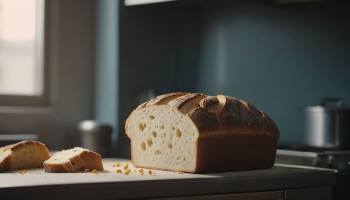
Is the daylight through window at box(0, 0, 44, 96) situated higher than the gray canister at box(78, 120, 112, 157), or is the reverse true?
the daylight through window at box(0, 0, 44, 96)

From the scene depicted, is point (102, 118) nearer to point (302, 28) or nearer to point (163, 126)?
point (302, 28)

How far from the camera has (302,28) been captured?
2.50m

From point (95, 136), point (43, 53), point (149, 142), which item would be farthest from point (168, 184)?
point (43, 53)

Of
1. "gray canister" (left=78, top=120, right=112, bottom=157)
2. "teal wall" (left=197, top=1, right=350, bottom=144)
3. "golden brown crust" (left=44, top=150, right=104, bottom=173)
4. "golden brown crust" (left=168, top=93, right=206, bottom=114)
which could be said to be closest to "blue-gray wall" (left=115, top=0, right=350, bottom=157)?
"teal wall" (left=197, top=1, right=350, bottom=144)

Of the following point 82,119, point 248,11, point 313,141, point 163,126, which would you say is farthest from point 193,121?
point 82,119

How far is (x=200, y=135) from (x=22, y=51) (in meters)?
2.00

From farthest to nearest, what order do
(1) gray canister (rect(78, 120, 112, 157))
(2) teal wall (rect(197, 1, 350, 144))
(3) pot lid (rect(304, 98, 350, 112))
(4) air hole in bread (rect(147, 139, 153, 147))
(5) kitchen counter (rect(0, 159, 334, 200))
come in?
(1) gray canister (rect(78, 120, 112, 157)) → (2) teal wall (rect(197, 1, 350, 144)) → (3) pot lid (rect(304, 98, 350, 112)) → (4) air hole in bread (rect(147, 139, 153, 147)) → (5) kitchen counter (rect(0, 159, 334, 200))

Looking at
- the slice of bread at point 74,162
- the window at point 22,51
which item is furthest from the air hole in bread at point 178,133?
the window at point 22,51

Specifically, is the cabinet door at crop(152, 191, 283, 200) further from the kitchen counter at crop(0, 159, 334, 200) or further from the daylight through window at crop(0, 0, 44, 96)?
the daylight through window at crop(0, 0, 44, 96)

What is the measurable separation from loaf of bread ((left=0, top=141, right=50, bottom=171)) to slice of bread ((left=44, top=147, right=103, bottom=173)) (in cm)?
7

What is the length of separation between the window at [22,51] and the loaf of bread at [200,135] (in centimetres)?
173

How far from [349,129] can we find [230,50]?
2.72ft

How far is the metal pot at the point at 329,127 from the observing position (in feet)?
6.98

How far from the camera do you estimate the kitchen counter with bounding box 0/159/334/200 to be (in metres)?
0.82
